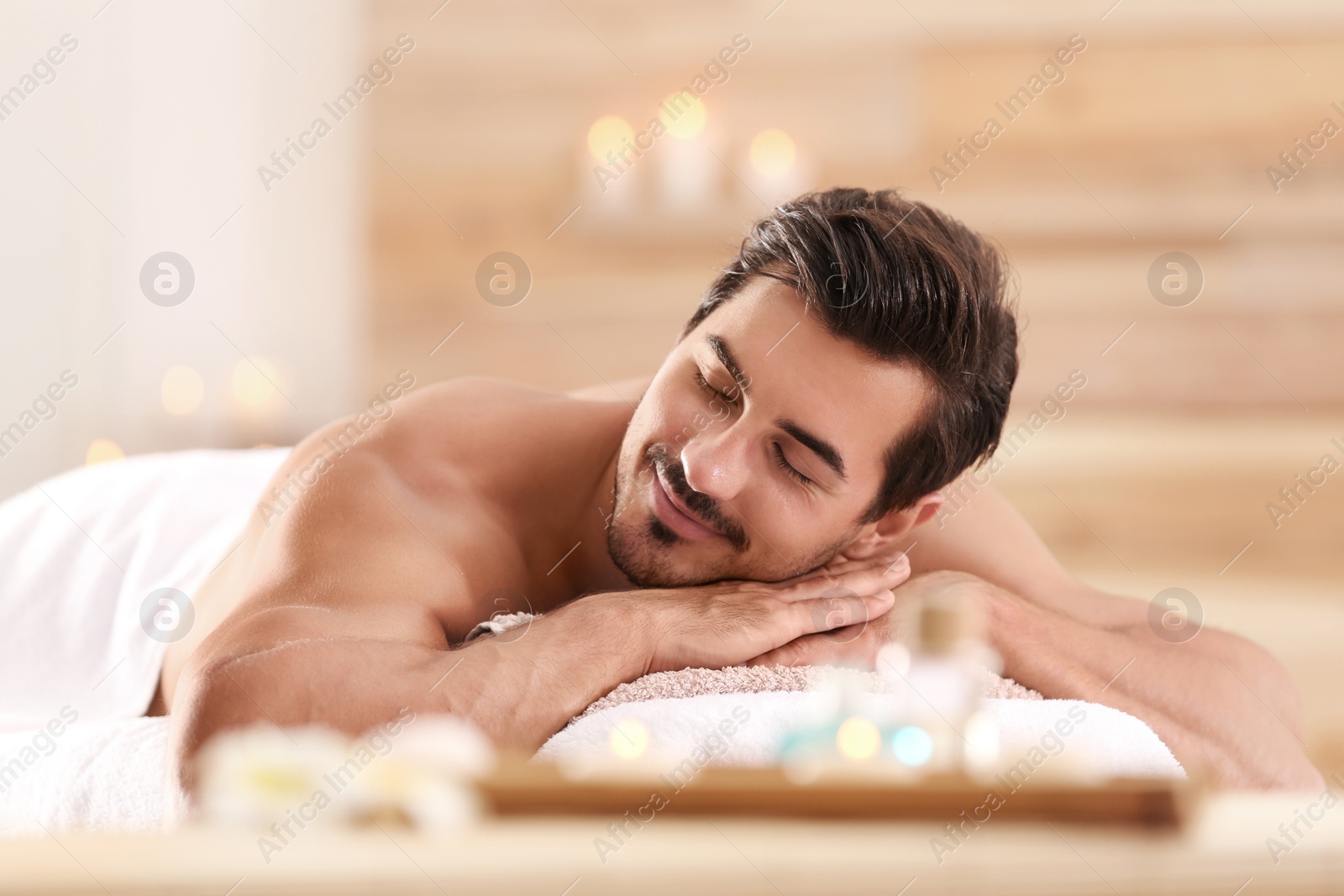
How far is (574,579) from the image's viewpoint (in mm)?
1375

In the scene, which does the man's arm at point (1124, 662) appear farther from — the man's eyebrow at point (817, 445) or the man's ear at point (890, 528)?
the man's eyebrow at point (817, 445)

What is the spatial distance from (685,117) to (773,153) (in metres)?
0.25

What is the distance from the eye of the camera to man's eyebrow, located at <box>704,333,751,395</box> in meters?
1.19

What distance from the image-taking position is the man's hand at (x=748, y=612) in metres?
1.05

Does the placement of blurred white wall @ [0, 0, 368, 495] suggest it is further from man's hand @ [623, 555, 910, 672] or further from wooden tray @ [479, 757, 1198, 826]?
wooden tray @ [479, 757, 1198, 826]

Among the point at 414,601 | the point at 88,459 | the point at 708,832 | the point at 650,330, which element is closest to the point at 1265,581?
the point at 650,330

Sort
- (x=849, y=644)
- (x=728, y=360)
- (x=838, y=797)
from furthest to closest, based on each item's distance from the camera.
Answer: (x=728, y=360) → (x=849, y=644) → (x=838, y=797)

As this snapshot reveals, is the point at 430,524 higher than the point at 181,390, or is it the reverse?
the point at 181,390

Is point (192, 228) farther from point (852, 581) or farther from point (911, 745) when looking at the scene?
point (911, 745)

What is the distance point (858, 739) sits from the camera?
27.2 inches

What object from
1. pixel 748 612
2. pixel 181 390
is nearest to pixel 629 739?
pixel 748 612

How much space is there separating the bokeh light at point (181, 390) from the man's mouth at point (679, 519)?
2175 mm

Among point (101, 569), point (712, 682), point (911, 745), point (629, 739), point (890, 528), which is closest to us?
point (911, 745)

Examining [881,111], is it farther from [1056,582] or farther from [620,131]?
[1056,582]
